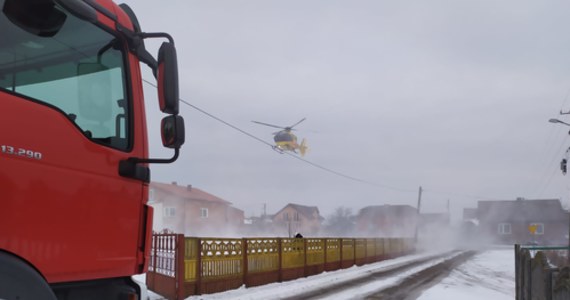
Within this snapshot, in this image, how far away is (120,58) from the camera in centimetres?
329

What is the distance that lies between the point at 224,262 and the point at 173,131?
880cm

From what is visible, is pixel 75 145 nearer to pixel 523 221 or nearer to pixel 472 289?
pixel 472 289

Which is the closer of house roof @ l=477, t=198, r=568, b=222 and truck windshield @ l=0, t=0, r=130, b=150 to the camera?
truck windshield @ l=0, t=0, r=130, b=150

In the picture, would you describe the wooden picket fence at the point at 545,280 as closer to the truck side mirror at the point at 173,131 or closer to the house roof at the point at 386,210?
the truck side mirror at the point at 173,131

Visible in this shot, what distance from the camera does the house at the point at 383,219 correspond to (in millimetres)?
80250

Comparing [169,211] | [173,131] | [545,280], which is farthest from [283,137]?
[173,131]

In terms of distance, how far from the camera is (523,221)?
7225 centimetres

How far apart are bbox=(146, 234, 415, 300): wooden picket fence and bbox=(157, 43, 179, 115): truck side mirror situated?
292 inches

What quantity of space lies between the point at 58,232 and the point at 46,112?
65cm

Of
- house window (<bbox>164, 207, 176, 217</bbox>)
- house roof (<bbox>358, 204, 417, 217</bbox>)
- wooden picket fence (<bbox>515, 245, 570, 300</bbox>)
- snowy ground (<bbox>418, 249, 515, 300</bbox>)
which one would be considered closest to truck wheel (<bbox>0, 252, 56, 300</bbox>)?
wooden picket fence (<bbox>515, 245, 570, 300</bbox>)

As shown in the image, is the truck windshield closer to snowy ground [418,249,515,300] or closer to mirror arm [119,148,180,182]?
mirror arm [119,148,180,182]

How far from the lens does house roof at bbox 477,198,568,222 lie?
2830 inches

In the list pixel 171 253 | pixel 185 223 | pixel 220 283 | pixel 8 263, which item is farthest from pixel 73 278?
pixel 185 223

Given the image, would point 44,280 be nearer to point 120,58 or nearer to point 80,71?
point 80,71
